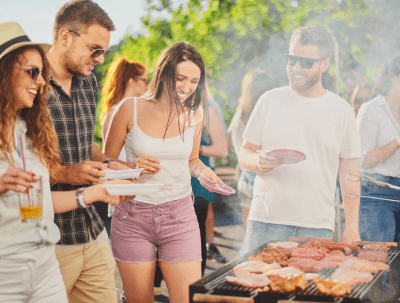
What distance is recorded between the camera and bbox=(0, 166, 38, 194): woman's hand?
6.20 feet

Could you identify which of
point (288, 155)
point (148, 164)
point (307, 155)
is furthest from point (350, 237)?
point (148, 164)

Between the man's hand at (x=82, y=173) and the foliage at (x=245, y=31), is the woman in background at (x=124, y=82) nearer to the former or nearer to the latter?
the man's hand at (x=82, y=173)

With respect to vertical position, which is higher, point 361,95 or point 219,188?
point 361,95

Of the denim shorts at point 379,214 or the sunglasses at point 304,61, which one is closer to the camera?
the sunglasses at point 304,61

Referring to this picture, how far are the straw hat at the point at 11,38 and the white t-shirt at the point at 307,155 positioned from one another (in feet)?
5.44

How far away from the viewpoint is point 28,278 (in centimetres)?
205

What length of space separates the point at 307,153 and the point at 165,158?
0.91m

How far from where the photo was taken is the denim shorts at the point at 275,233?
312 centimetres

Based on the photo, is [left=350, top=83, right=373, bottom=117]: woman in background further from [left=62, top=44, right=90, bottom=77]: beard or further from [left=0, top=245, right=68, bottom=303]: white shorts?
[left=0, top=245, right=68, bottom=303]: white shorts

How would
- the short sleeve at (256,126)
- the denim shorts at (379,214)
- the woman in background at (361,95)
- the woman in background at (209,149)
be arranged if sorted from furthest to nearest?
the woman in background at (361,95)
the woman in background at (209,149)
the denim shorts at (379,214)
the short sleeve at (256,126)

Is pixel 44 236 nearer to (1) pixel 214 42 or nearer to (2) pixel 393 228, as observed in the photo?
(2) pixel 393 228

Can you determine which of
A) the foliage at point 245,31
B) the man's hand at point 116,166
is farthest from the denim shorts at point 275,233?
the foliage at point 245,31

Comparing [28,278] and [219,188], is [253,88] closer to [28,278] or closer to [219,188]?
[219,188]

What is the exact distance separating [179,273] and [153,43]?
10986 millimetres
